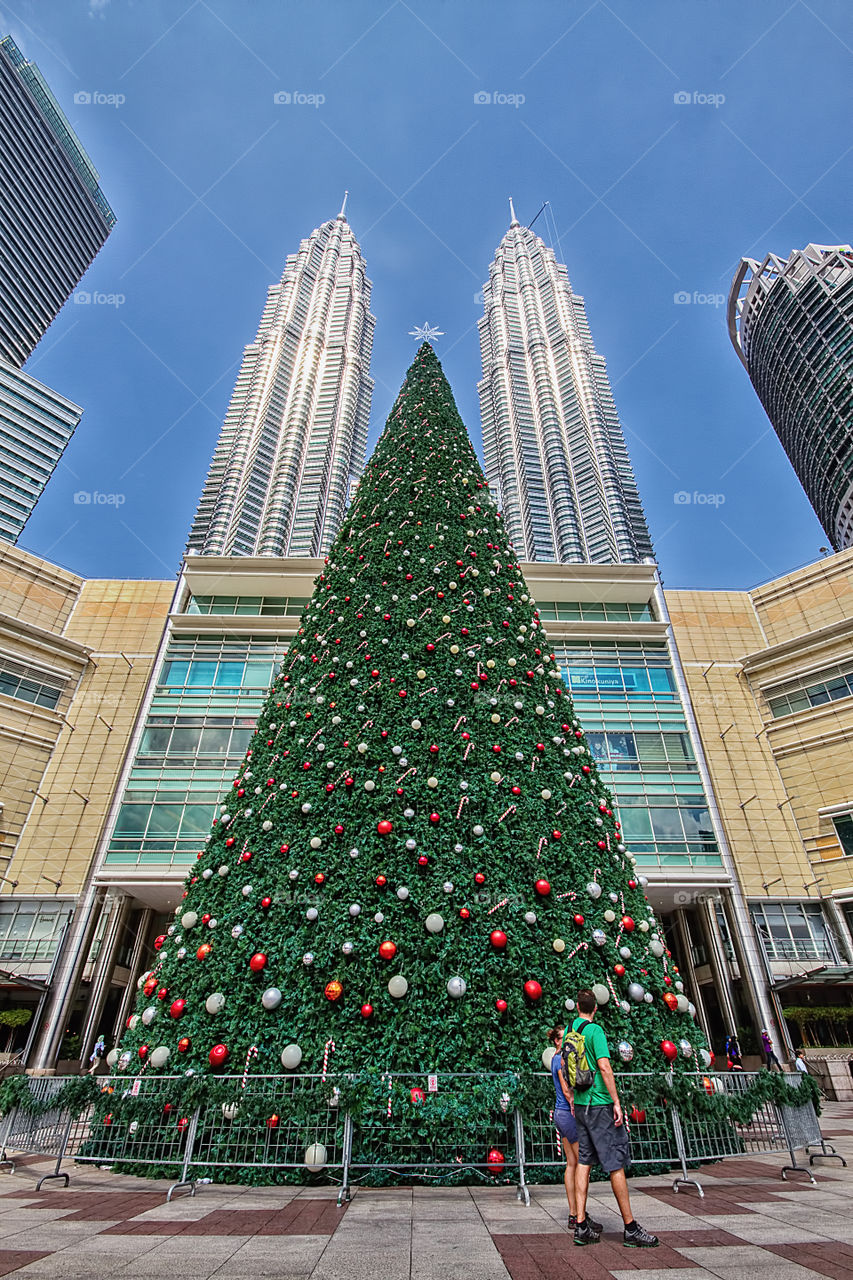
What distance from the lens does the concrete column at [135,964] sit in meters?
19.5

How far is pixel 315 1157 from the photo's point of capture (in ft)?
16.0

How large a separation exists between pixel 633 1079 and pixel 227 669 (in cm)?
2224

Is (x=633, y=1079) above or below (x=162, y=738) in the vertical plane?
below

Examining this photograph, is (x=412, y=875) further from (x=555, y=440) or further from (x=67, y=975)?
(x=555, y=440)

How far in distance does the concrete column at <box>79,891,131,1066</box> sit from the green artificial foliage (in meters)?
16.1

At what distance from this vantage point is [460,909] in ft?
18.8

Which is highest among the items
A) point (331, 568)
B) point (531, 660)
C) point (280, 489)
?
point (280, 489)

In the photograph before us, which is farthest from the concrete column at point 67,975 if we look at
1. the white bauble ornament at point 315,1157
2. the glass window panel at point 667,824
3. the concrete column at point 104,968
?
the glass window panel at point 667,824

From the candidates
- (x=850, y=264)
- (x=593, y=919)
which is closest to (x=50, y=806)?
(x=593, y=919)

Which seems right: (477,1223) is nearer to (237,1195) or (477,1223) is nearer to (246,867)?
(237,1195)

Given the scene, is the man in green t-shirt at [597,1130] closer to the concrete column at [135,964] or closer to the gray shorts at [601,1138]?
the gray shorts at [601,1138]

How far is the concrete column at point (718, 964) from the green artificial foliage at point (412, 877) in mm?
16788

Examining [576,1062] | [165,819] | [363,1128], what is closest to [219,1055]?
[363,1128]

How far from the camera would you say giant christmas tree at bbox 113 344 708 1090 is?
5336 millimetres
